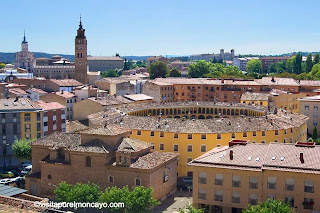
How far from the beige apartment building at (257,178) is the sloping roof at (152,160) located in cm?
636

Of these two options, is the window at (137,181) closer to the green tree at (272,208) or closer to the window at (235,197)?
the window at (235,197)

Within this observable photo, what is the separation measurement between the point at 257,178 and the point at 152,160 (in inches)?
526

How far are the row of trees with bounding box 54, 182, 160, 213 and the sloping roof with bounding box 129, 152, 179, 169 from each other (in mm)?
5311

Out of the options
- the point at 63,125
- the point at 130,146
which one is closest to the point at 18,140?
the point at 63,125

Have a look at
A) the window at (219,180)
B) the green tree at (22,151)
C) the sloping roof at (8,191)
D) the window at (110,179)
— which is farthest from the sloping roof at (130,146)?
the green tree at (22,151)

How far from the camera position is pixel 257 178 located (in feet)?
153

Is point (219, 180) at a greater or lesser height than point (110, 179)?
greater

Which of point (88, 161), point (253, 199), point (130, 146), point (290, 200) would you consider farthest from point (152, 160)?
point (290, 200)

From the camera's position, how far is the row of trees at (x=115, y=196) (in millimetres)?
46062

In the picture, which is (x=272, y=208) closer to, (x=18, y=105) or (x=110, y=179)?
(x=110, y=179)

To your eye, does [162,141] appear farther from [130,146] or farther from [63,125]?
[63,125]

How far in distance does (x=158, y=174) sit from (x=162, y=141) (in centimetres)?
1346

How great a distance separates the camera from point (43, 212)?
3566 cm

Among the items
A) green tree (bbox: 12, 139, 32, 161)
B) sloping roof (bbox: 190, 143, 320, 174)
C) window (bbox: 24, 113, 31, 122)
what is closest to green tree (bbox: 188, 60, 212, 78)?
window (bbox: 24, 113, 31, 122)
